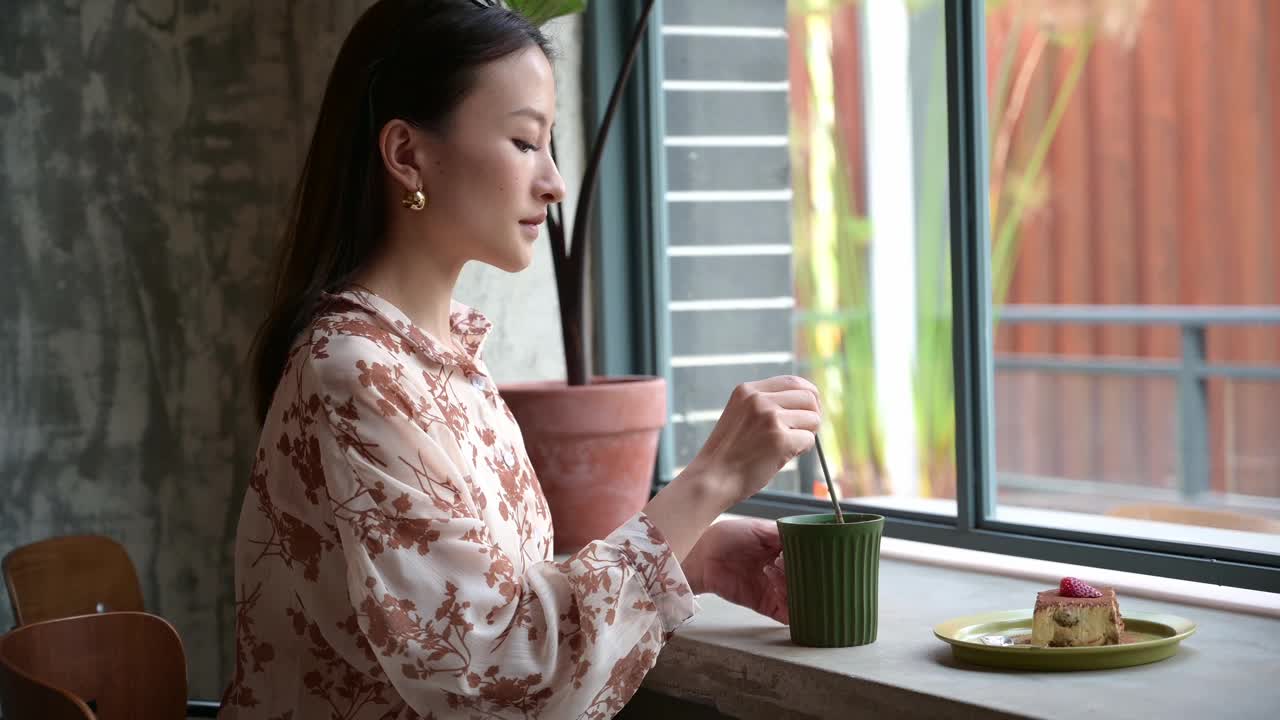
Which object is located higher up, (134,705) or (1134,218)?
(1134,218)

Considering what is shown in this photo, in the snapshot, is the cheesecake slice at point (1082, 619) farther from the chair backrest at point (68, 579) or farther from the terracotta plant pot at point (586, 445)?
the chair backrest at point (68, 579)

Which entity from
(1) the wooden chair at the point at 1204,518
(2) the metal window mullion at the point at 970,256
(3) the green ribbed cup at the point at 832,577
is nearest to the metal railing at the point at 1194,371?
(1) the wooden chair at the point at 1204,518

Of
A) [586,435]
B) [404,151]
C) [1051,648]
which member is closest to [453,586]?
[404,151]

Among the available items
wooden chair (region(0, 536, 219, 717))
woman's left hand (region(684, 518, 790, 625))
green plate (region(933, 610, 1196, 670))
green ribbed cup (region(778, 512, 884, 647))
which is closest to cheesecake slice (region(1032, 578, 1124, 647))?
green plate (region(933, 610, 1196, 670))

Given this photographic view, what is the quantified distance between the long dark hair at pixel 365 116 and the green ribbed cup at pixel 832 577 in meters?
0.50

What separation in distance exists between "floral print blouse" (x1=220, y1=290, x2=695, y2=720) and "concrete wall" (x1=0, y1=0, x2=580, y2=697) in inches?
50.5

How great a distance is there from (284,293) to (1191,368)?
3.82 meters

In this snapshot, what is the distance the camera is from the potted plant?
1.91m

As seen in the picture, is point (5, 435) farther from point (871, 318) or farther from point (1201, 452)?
point (1201, 452)

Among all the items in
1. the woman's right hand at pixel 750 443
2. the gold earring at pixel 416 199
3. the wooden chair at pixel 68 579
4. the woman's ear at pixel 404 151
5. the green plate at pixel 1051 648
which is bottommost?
the wooden chair at pixel 68 579

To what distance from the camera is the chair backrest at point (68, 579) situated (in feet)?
6.68

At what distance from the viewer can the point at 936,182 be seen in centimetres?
279

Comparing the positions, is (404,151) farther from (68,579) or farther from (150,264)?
(150,264)

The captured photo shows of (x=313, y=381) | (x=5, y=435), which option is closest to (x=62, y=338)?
(x=5, y=435)
